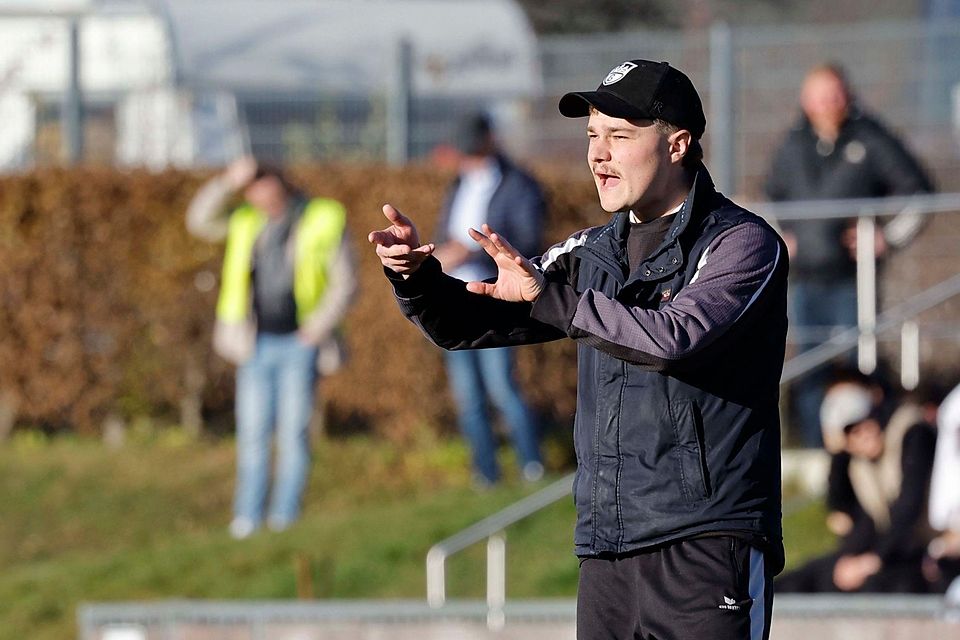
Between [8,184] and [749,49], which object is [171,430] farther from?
[749,49]

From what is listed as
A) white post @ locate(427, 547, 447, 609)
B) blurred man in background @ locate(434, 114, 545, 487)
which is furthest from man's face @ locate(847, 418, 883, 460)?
blurred man in background @ locate(434, 114, 545, 487)

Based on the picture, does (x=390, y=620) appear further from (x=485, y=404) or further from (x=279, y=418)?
(x=485, y=404)

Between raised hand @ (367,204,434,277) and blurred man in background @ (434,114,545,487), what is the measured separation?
17.3 ft

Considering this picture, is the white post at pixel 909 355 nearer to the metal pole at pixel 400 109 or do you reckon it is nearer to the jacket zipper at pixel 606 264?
the metal pole at pixel 400 109

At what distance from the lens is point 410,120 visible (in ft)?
41.4

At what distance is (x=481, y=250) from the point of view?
32.2ft

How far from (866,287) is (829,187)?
609mm

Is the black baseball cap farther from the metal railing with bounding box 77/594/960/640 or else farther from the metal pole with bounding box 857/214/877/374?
the metal pole with bounding box 857/214/877/374

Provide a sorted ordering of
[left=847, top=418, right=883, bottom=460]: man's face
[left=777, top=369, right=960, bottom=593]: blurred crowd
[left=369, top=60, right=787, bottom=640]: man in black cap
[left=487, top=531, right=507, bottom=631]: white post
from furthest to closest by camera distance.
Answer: [left=847, top=418, right=883, bottom=460]: man's face < [left=487, top=531, right=507, bottom=631]: white post < [left=777, top=369, right=960, bottom=593]: blurred crowd < [left=369, top=60, right=787, bottom=640]: man in black cap

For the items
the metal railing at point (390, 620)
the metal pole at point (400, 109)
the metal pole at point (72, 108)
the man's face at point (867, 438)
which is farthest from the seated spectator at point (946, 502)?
the metal pole at point (72, 108)

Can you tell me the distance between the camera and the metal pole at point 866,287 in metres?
9.27

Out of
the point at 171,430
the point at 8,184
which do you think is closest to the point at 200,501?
the point at 171,430

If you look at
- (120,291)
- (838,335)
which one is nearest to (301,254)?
(120,291)

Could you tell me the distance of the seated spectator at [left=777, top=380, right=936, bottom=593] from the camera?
313 inches
